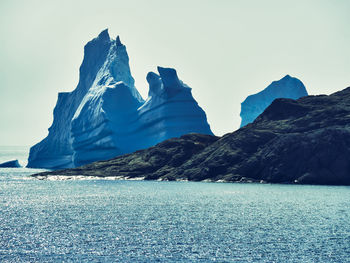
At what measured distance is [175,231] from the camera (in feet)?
176

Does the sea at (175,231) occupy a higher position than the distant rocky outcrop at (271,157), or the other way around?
the distant rocky outcrop at (271,157)

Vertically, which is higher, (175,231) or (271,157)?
(271,157)

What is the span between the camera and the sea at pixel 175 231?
40.5 m

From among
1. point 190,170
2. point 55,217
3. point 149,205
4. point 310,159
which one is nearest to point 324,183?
point 310,159

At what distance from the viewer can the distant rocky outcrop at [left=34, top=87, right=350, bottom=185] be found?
6068 inches

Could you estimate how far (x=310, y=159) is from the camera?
156000 millimetres

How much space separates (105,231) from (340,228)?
1169 inches

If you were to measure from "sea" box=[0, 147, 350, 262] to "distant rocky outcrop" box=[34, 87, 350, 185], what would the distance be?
69.2 meters

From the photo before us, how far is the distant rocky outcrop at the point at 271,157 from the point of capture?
15412cm

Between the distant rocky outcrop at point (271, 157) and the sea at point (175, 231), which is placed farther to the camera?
the distant rocky outcrop at point (271, 157)

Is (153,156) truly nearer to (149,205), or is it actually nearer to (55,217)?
(149,205)

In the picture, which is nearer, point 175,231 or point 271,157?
point 175,231

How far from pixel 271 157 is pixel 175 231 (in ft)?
377

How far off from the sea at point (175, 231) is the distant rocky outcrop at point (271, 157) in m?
69.2
